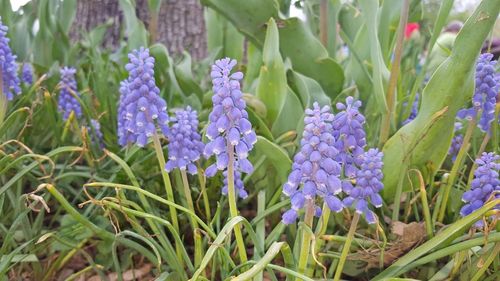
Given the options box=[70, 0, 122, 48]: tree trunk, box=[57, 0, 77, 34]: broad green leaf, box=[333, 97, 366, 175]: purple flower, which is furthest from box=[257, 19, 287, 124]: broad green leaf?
box=[70, 0, 122, 48]: tree trunk

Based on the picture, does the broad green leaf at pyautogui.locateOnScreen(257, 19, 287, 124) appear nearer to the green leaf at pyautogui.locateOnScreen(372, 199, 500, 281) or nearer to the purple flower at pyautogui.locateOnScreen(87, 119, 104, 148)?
the purple flower at pyautogui.locateOnScreen(87, 119, 104, 148)

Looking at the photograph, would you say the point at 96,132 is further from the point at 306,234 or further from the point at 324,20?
the point at 306,234

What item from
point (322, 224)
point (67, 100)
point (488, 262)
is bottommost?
point (488, 262)

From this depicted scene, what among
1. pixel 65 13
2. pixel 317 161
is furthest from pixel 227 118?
pixel 65 13

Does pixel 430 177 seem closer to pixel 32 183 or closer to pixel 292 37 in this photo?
pixel 292 37

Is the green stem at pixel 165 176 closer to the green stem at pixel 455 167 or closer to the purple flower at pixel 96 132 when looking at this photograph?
the purple flower at pixel 96 132
